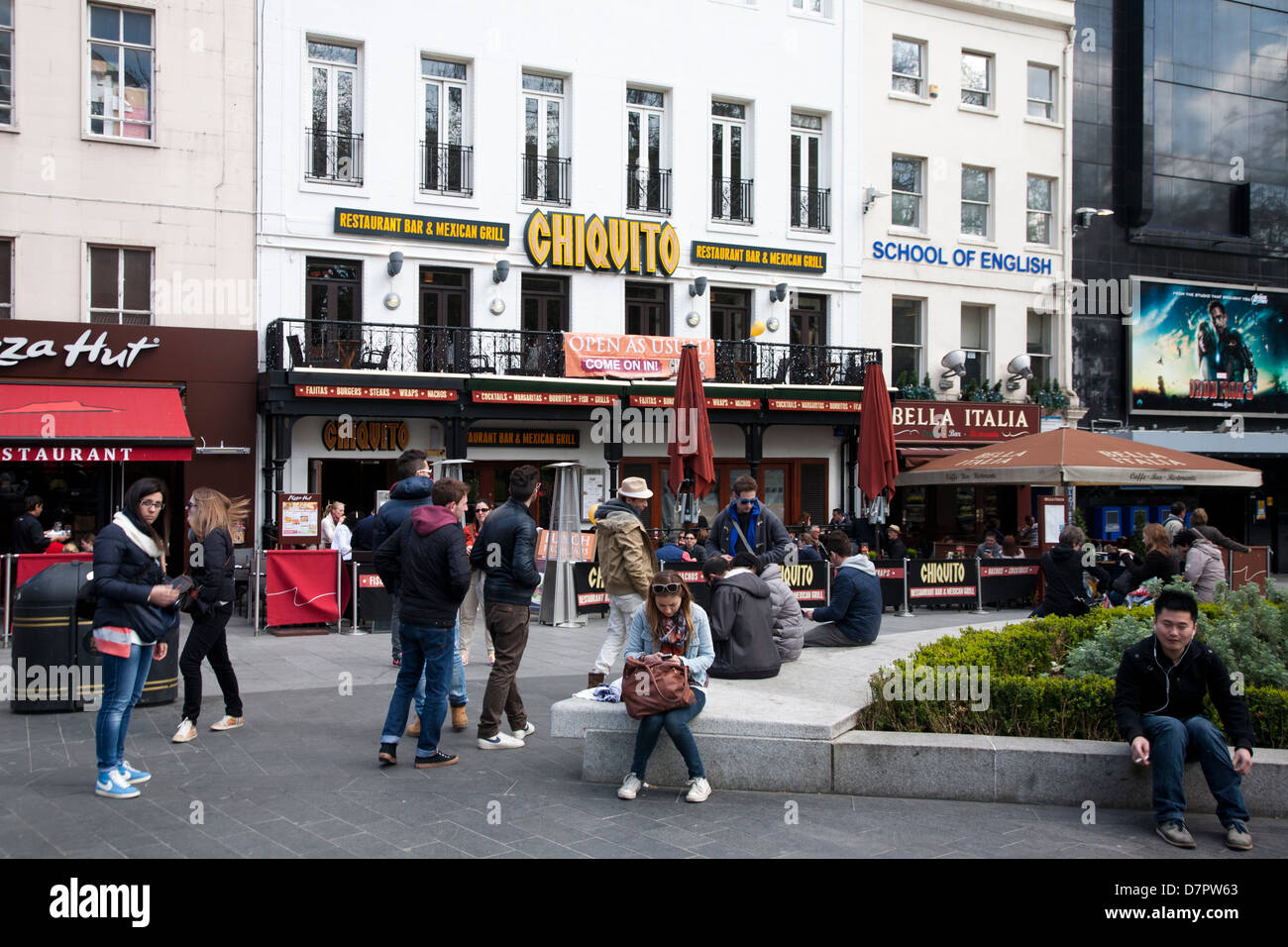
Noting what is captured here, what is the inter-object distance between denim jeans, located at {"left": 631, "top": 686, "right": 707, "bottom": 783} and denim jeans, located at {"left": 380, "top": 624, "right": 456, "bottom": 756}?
139 centimetres

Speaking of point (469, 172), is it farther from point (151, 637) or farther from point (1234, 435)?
point (1234, 435)

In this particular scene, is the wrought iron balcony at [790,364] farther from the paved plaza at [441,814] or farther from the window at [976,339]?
the paved plaza at [441,814]

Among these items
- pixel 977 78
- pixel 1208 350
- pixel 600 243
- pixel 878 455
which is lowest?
pixel 878 455

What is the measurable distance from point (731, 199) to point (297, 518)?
11.9 m

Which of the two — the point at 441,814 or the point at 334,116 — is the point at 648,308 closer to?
the point at 334,116

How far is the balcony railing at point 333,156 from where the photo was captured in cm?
2003

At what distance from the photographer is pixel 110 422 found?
16766 mm

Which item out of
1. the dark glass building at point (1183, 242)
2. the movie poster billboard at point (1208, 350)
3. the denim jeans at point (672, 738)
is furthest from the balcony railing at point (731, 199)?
the denim jeans at point (672, 738)

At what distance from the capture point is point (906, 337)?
84.8 feet

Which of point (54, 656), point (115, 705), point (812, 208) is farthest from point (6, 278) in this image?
point (812, 208)

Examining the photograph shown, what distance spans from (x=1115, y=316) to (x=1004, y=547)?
A: 11.0m
